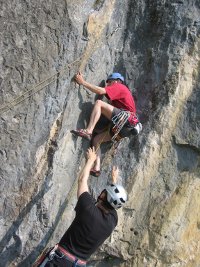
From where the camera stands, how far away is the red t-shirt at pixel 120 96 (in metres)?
9.59

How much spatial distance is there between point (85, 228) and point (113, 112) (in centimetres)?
304

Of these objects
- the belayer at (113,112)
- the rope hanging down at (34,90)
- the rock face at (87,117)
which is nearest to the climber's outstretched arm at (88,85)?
the belayer at (113,112)

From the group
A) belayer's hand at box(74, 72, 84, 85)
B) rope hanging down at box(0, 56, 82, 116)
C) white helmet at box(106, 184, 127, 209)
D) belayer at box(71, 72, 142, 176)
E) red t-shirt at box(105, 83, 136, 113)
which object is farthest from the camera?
red t-shirt at box(105, 83, 136, 113)

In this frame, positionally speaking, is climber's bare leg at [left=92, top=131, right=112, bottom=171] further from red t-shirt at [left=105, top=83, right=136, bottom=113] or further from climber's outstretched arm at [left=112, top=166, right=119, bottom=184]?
red t-shirt at [left=105, top=83, right=136, bottom=113]

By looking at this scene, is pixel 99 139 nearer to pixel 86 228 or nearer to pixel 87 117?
pixel 87 117

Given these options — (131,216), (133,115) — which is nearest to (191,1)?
(133,115)

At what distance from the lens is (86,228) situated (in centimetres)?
702

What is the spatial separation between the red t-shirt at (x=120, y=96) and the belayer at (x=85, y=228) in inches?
106

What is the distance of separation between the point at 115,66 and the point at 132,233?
11.2ft

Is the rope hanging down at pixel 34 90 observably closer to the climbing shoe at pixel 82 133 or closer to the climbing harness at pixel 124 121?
the climbing shoe at pixel 82 133

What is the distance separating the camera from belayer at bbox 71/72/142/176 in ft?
30.8

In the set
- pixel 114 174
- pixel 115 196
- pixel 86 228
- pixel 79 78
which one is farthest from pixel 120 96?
pixel 86 228

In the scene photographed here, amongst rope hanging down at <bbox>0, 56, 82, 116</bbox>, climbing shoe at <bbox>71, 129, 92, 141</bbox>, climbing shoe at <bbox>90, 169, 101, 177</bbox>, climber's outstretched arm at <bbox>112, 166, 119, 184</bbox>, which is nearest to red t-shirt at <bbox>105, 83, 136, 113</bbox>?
climbing shoe at <bbox>71, 129, 92, 141</bbox>

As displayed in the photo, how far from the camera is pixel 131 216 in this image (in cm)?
979
